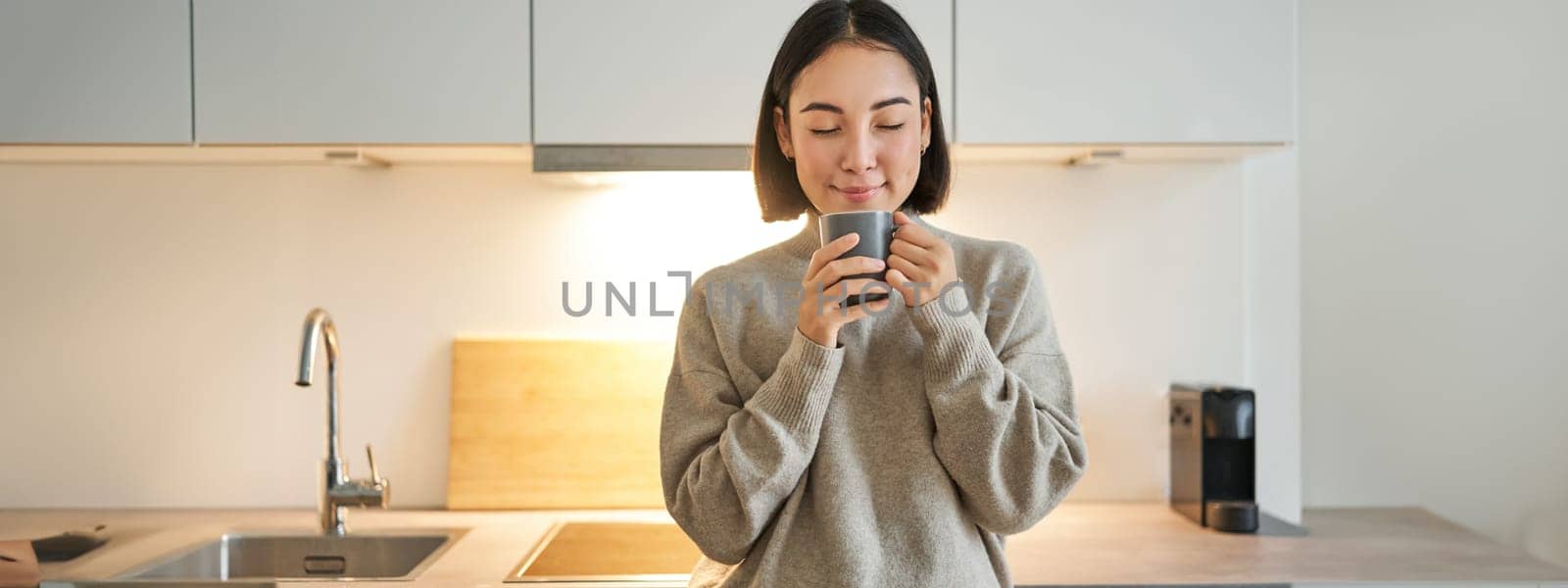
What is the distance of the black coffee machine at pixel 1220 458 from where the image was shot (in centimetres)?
160

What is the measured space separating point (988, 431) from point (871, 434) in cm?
11

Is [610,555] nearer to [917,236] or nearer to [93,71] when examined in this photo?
[917,236]

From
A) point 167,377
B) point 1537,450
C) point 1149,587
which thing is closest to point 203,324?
point 167,377

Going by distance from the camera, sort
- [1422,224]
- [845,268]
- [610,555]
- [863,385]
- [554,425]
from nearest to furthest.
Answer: [845,268]
[863,385]
[610,555]
[554,425]
[1422,224]

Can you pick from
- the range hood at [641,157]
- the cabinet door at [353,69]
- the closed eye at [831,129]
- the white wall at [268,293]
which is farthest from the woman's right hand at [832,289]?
the white wall at [268,293]

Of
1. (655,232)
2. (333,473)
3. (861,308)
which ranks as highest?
(655,232)

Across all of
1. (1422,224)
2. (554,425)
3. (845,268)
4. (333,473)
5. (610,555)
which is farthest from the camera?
(1422,224)

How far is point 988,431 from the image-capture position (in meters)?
0.83

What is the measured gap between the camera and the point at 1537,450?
1.90 m

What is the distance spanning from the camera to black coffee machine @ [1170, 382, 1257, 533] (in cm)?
160

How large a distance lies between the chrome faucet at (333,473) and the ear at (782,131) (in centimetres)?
91

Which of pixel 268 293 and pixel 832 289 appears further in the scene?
pixel 268 293

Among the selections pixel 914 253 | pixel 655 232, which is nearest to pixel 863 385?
pixel 914 253

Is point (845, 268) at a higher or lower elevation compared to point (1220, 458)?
higher
